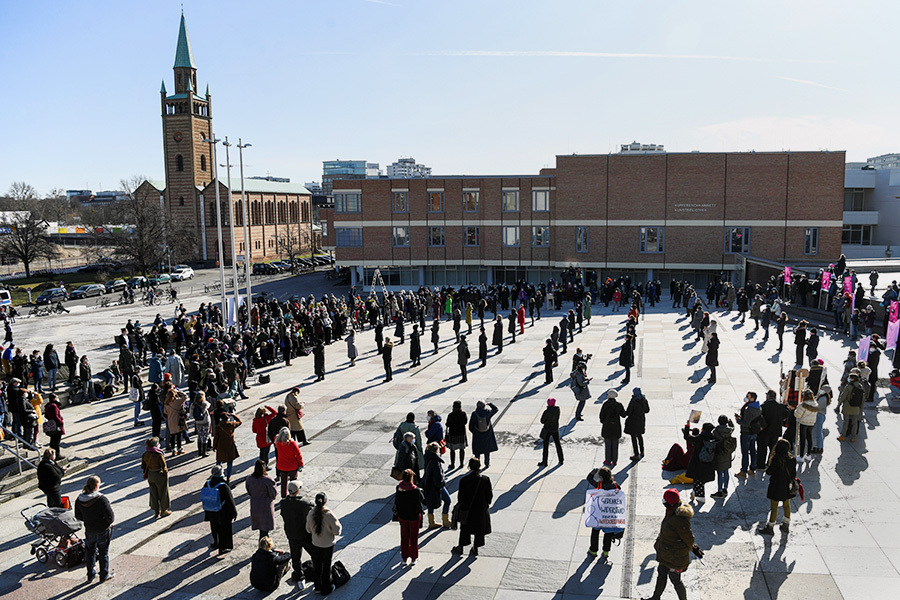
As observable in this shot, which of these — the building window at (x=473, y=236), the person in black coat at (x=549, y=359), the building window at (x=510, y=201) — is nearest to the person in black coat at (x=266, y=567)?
the person in black coat at (x=549, y=359)

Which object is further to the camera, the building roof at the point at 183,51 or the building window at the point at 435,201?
the building roof at the point at 183,51

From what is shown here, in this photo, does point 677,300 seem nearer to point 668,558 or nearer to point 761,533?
point 761,533

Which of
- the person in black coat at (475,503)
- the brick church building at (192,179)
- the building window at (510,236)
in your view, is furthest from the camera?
the brick church building at (192,179)

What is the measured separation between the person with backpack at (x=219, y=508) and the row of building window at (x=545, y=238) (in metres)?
43.8

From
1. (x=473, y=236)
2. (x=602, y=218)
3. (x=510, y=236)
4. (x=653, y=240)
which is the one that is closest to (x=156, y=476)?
(x=602, y=218)

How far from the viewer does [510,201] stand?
53062mm

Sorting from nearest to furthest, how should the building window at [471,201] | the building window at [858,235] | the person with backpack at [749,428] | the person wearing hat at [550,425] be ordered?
the person with backpack at [749,428], the person wearing hat at [550,425], the building window at [471,201], the building window at [858,235]

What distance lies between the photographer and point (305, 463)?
1394cm

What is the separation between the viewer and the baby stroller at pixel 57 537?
991 centimetres

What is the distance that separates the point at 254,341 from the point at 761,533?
18.6 meters

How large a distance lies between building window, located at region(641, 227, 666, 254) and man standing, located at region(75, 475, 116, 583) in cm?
4505

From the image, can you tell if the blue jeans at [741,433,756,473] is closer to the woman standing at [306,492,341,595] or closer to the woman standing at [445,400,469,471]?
the woman standing at [445,400,469,471]

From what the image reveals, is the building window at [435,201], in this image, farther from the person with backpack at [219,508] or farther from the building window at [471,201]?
the person with backpack at [219,508]

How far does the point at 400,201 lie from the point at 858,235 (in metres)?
44.5
